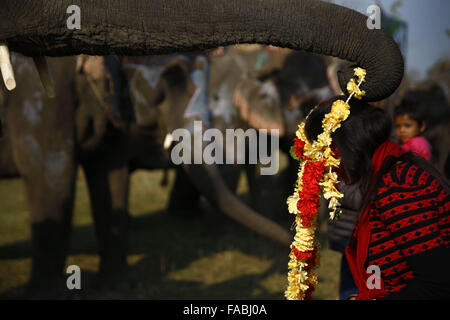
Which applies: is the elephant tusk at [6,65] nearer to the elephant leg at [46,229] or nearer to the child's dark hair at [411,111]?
the elephant leg at [46,229]

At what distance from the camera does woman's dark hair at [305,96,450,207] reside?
171cm

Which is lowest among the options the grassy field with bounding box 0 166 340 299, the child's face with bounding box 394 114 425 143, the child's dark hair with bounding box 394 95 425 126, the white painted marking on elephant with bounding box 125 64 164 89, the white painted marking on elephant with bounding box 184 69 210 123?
the grassy field with bounding box 0 166 340 299

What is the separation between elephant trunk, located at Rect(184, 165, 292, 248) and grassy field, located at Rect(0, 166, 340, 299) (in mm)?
549

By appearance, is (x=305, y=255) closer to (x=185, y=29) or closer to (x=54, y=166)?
(x=185, y=29)

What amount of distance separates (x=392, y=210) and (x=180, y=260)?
4004 mm

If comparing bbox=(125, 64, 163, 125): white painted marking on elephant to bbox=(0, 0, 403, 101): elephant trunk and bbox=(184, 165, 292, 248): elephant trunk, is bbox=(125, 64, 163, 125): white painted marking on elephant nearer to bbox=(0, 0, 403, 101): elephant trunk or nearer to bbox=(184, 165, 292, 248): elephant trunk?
bbox=(184, 165, 292, 248): elephant trunk

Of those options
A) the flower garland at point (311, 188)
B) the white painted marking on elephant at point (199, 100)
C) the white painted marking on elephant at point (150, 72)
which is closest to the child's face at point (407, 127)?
the white painted marking on elephant at point (199, 100)

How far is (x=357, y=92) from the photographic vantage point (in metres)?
1.73

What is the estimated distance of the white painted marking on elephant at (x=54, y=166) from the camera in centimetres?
388

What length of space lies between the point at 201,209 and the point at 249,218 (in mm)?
3506

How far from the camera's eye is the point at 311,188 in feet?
6.00

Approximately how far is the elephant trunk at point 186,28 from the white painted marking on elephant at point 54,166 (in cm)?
178

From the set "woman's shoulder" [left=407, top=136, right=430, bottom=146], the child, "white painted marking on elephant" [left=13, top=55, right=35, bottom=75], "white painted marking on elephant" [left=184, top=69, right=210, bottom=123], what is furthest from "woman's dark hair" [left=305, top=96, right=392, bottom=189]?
"white painted marking on elephant" [left=184, top=69, right=210, bottom=123]
